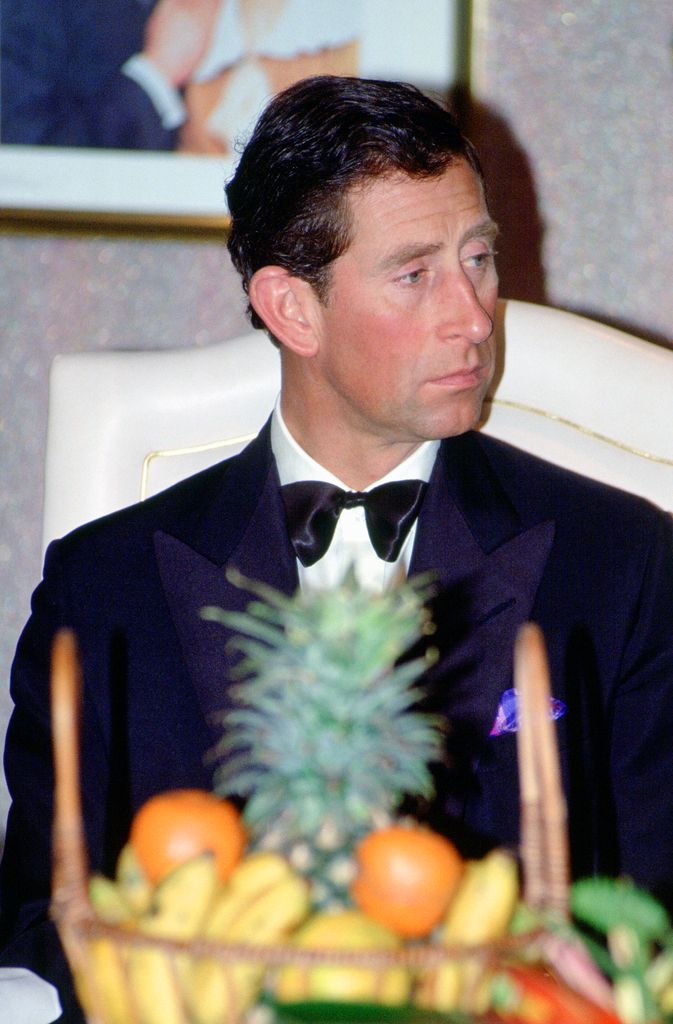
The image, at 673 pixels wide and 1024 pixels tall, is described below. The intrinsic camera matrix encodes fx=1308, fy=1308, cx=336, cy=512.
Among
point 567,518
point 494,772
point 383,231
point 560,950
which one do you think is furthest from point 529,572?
point 560,950

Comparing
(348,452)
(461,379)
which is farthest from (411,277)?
(348,452)

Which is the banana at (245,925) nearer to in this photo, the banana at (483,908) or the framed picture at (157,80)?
the banana at (483,908)

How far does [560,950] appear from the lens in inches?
30.2

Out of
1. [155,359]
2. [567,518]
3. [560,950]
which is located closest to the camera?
[560,950]

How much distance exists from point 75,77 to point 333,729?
4.75 ft

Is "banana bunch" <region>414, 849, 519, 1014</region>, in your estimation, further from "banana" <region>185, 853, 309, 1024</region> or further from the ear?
the ear

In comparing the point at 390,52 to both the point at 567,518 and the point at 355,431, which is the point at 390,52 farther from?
the point at 567,518

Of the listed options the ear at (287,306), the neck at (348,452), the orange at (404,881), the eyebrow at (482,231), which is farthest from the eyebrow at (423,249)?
the orange at (404,881)

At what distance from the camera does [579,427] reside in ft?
5.74

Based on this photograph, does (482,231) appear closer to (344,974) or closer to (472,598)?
(472,598)

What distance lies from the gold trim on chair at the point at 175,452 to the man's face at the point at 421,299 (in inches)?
11.2

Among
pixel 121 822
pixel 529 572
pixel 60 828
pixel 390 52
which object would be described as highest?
pixel 390 52

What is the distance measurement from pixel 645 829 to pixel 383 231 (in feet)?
2.51

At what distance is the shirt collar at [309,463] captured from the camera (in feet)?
5.52
